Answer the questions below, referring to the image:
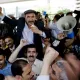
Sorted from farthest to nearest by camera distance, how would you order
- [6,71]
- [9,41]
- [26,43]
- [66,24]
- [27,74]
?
1. [9,41]
2. [26,43]
3. [6,71]
4. [66,24]
5. [27,74]

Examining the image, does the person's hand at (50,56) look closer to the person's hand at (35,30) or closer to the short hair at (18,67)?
the short hair at (18,67)

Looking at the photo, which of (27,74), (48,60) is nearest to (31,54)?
(27,74)

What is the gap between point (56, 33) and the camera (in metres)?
1.98

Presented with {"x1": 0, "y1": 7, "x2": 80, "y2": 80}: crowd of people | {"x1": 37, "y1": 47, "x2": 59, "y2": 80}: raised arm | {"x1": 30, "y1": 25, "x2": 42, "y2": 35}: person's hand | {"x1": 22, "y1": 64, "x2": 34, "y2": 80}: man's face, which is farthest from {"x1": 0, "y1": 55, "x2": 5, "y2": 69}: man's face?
{"x1": 37, "y1": 47, "x2": 59, "y2": 80}: raised arm

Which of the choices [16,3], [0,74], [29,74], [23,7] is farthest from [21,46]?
[16,3]

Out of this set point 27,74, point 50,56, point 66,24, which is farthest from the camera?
point 66,24

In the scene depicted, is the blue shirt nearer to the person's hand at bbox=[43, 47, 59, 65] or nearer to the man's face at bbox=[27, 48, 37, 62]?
the man's face at bbox=[27, 48, 37, 62]

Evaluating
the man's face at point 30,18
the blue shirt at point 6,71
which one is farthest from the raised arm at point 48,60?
the man's face at point 30,18

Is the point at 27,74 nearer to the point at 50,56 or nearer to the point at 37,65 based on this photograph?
the point at 37,65

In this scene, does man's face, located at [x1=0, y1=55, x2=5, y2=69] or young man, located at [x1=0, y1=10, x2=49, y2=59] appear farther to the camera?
young man, located at [x1=0, y1=10, x2=49, y2=59]

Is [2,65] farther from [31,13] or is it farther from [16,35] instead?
[31,13]

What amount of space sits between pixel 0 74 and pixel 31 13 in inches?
26.7

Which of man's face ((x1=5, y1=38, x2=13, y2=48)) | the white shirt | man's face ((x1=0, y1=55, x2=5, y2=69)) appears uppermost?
man's face ((x1=5, y1=38, x2=13, y2=48))

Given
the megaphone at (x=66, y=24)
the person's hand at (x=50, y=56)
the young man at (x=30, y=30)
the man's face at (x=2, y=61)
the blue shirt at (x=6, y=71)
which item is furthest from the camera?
the young man at (x=30, y=30)
